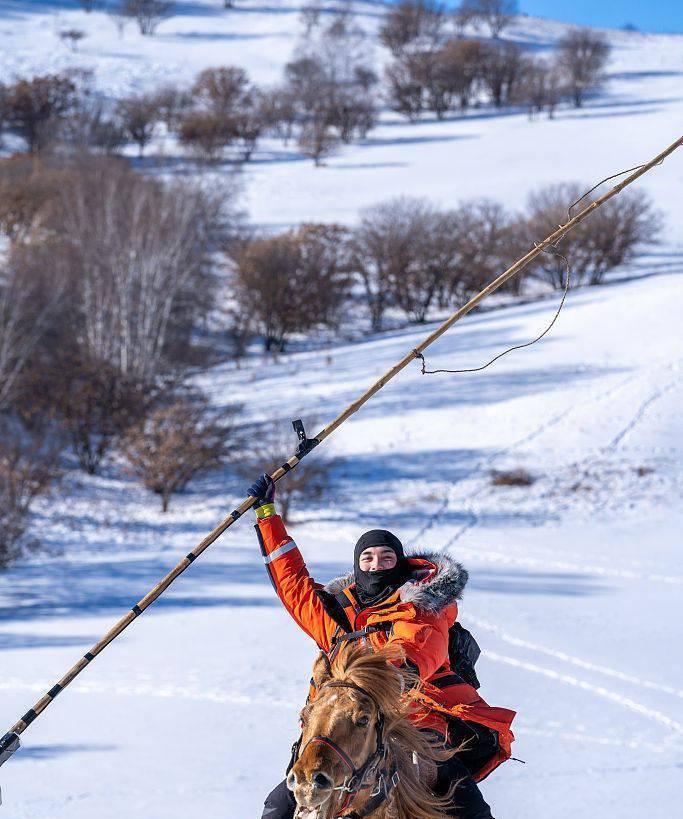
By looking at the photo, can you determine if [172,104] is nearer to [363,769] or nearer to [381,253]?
[381,253]

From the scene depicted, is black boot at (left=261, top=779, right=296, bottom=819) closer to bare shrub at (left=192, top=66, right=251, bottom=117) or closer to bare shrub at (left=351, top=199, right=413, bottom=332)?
bare shrub at (left=351, top=199, right=413, bottom=332)

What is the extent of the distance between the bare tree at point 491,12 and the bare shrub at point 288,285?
62.7 m

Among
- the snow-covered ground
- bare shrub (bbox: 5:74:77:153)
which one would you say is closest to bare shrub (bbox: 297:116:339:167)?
bare shrub (bbox: 5:74:77:153)

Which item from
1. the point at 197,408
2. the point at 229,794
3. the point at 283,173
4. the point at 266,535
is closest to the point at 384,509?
the point at 197,408

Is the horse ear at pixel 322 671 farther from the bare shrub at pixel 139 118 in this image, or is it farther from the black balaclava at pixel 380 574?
the bare shrub at pixel 139 118

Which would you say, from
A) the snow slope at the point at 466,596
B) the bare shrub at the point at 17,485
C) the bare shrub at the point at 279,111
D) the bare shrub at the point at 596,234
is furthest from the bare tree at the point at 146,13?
the bare shrub at the point at 17,485

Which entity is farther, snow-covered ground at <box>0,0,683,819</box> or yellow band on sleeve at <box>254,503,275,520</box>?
snow-covered ground at <box>0,0,683,819</box>

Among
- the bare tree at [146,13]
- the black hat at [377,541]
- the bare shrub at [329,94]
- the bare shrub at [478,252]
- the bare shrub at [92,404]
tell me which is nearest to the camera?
the black hat at [377,541]

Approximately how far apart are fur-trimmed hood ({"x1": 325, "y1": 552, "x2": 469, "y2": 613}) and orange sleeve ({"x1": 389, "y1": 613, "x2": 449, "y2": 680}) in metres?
0.05

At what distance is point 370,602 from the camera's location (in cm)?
389

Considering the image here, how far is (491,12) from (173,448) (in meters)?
85.8

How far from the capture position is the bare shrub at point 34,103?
60938 millimetres

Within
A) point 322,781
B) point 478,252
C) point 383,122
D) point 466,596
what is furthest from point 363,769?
point 383,122

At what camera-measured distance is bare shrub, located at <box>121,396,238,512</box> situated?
61.9ft
